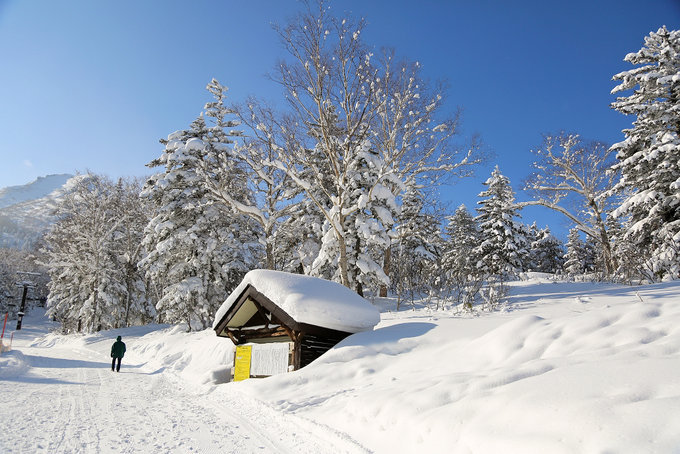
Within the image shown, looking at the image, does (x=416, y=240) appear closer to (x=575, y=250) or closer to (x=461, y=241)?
(x=461, y=241)

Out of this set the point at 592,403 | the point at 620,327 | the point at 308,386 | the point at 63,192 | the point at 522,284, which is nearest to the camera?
the point at 592,403

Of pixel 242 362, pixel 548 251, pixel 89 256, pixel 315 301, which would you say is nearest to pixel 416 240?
pixel 242 362

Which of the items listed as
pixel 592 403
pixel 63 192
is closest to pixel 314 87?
pixel 592 403

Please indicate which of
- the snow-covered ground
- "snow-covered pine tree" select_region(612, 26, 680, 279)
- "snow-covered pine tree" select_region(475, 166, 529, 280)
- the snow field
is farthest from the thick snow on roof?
"snow-covered pine tree" select_region(475, 166, 529, 280)

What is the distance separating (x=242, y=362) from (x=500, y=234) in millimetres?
23864

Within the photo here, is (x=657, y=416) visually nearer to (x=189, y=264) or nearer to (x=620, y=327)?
(x=620, y=327)

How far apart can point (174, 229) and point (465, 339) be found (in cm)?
1963

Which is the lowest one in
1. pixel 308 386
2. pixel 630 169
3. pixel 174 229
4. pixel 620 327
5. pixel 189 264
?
pixel 308 386

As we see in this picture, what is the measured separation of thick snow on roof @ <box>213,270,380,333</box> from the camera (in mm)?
10641

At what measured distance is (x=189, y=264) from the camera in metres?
23.1

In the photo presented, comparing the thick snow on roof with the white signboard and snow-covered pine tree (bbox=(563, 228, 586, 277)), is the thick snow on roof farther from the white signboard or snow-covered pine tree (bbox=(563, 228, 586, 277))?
snow-covered pine tree (bbox=(563, 228, 586, 277))

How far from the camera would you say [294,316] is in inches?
414

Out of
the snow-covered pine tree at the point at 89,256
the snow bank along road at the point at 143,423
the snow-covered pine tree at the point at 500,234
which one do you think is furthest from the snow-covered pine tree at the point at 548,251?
the snow bank along road at the point at 143,423

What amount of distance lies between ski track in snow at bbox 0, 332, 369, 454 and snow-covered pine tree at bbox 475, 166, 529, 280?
80.1ft
